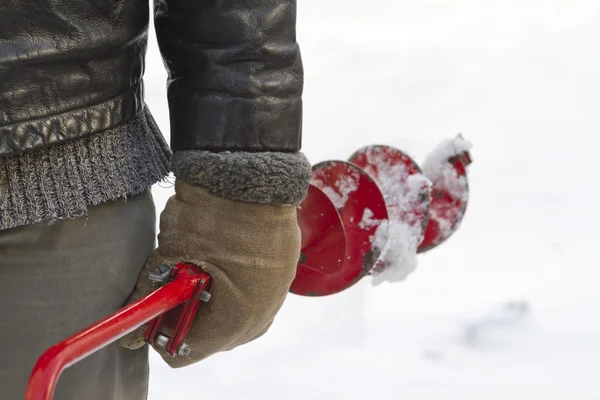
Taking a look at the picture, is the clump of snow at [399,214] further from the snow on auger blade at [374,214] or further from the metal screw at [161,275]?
the metal screw at [161,275]

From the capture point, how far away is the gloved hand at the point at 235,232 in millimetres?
1135

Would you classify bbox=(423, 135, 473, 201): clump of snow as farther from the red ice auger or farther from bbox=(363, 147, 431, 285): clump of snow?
bbox=(363, 147, 431, 285): clump of snow

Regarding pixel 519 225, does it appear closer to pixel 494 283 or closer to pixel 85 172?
pixel 494 283

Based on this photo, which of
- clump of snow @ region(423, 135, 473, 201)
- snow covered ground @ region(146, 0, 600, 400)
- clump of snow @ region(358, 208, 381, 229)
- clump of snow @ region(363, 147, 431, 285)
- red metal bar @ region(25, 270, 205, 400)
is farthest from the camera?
snow covered ground @ region(146, 0, 600, 400)

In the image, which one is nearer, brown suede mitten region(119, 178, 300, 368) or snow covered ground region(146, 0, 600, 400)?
brown suede mitten region(119, 178, 300, 368)

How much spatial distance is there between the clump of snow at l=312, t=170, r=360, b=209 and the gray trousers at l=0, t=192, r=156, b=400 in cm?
60

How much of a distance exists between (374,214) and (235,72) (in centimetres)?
70

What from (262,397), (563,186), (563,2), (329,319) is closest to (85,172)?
(262,397)

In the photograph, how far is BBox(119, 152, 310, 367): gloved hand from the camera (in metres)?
1.13

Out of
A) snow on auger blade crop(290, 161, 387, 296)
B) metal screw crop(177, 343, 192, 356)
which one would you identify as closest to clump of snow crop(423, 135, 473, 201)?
snow on auger blade crop(290, 161, 387, 296)

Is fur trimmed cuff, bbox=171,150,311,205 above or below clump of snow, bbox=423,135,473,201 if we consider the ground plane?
below

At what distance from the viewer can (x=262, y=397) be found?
8.18ft

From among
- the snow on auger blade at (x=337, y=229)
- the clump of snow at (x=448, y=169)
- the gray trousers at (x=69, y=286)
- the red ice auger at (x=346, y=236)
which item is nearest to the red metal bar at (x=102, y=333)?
the red ice auger at (x=346, y=236)

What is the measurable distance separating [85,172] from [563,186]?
122 inches
